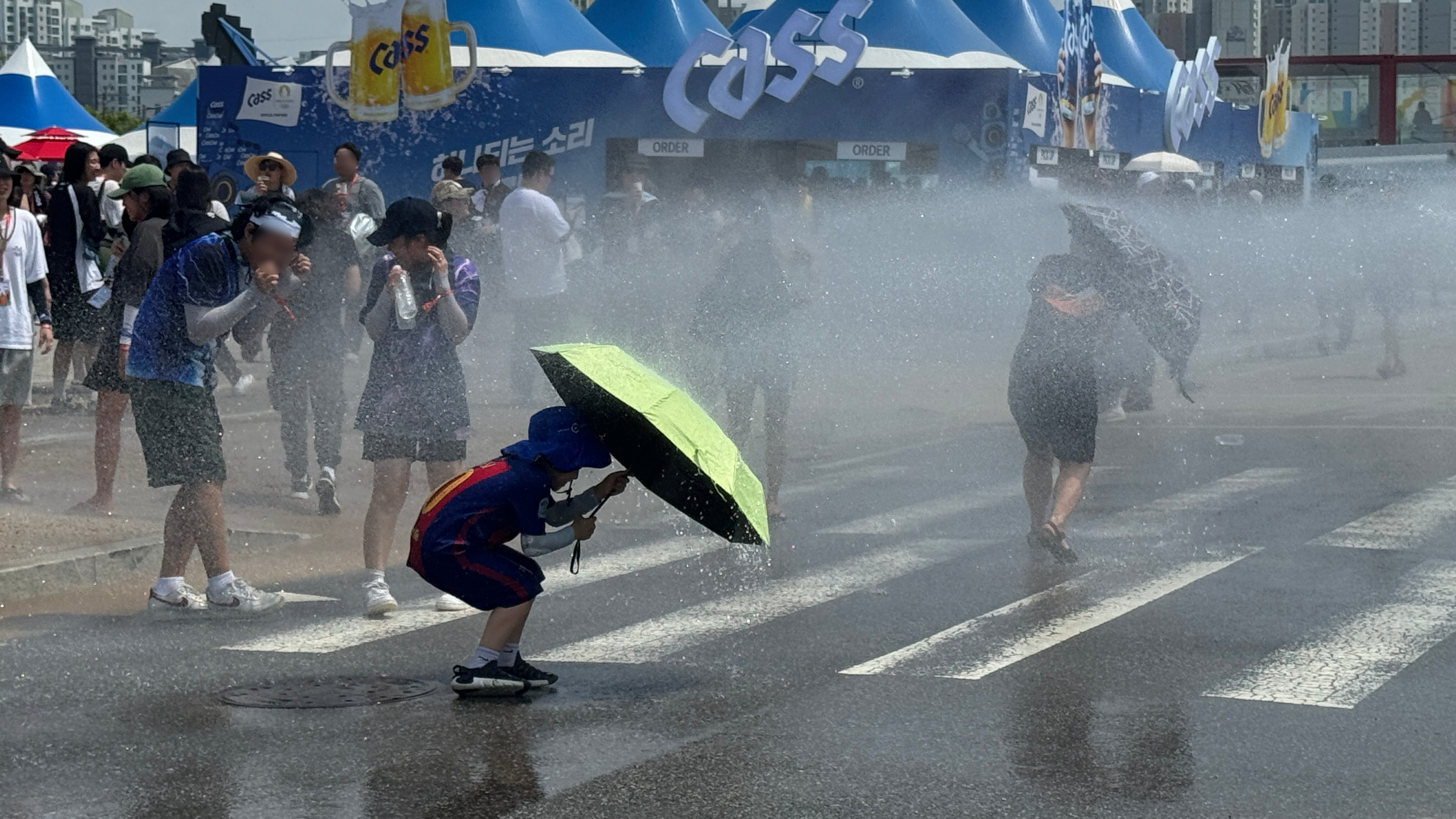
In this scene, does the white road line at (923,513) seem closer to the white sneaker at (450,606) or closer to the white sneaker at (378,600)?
the white sneaker at (450,606)

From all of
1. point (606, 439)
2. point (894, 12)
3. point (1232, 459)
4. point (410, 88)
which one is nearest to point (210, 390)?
point (606, 439)

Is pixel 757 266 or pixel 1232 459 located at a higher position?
pixel 757 266

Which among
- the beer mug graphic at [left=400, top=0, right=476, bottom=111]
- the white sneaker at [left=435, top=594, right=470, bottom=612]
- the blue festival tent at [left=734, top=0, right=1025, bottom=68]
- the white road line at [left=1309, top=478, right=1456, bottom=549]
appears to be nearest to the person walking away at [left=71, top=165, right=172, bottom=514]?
the white sneaker at [left=435, top=594, right=470, bottom=612]

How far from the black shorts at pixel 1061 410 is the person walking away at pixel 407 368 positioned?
2.78 metres

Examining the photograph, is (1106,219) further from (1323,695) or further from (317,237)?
(317,237)

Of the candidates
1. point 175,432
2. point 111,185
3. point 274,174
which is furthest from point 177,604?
point 111,185

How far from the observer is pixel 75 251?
12.3 meters

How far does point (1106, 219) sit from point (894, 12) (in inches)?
676

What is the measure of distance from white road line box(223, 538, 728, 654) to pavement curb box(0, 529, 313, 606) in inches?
56.4

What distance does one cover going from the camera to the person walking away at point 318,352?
9844 millimetres

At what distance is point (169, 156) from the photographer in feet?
46.0

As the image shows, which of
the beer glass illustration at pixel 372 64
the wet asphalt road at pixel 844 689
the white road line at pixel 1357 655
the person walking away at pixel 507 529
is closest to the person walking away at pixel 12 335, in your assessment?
the wet asphalt road at pixel 844 689

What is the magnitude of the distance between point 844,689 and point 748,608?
1.54m

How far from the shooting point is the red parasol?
30.3 meters
